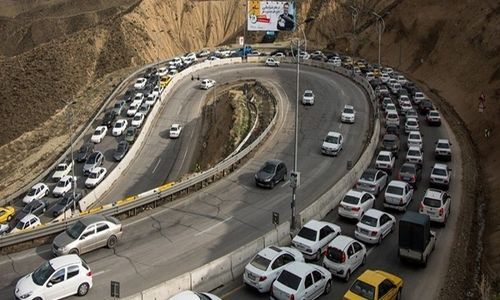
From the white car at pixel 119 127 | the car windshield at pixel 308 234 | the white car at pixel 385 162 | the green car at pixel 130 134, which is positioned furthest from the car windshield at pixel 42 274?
the white car at pixel 119 127

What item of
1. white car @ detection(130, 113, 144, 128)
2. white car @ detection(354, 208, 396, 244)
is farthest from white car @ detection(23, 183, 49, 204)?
white car @ detection(354, 208, 396, 244)

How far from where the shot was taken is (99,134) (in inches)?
2221

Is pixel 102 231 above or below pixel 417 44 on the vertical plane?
below

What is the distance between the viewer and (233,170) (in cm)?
3575

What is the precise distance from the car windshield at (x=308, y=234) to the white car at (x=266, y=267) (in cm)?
227

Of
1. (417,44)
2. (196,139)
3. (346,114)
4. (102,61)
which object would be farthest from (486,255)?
(102,61)

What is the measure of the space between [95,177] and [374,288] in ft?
108

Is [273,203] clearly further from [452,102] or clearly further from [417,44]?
[417,44]

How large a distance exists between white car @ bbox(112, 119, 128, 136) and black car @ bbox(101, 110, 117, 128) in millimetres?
2493

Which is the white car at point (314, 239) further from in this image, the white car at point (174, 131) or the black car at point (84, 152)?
the black car at point (84, 152)

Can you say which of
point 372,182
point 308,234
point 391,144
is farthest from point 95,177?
point 308,234

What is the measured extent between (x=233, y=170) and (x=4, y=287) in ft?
58.4

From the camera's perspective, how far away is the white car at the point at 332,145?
3898cm

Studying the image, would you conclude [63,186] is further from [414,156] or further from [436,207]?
[436,207]
